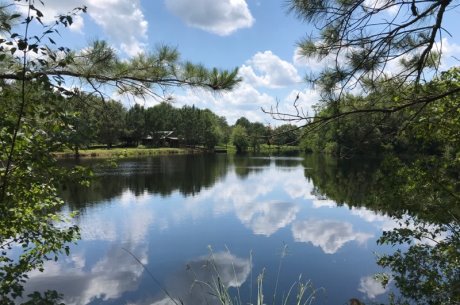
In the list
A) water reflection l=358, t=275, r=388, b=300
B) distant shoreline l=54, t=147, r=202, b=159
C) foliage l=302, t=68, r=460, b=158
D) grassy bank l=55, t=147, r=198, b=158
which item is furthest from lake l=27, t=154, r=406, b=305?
grassy bank l=55, t=147, r=198, b=158

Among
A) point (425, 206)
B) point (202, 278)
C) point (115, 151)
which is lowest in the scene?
point (202, 278)

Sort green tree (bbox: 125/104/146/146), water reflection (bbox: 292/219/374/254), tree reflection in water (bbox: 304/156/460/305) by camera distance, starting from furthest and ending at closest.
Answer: green tree (bbox: 125/104/146/146), water reflection (bbox: 292/219/374/254), tree reflection in water (bbox: 304/156/460/305)

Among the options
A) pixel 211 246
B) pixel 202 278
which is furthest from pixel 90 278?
pixel 211 246

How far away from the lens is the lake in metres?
9.98

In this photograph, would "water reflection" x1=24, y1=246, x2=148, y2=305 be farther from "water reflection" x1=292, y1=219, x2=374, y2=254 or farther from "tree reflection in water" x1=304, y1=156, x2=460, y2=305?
"tree reflection in water" x1=304, y1=156, x2=460, y2=305

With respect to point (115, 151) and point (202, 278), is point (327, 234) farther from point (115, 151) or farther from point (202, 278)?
point (115, 151)

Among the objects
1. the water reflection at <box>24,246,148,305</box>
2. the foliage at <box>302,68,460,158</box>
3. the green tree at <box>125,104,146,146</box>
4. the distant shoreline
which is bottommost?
the water reflection at <box>24,246,148,305</box>

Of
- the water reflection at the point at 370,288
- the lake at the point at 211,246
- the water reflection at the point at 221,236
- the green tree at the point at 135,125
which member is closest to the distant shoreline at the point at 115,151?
the green tree at the point at 135,125

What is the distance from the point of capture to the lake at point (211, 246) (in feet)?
32.8

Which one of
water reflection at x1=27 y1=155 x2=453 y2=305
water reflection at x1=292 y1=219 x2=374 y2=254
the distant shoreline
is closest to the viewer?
water reflection at x1=27 y1=155 x2=453 y2=305

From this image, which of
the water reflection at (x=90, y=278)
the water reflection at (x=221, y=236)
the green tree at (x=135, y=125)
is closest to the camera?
the water reflection at (x=90, y=278)

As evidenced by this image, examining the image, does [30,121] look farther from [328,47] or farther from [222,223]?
[222,223]

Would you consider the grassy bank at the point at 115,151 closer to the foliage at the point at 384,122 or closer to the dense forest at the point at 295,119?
the dense forest at the point at 295,119

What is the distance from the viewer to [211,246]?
1373 centimetres
